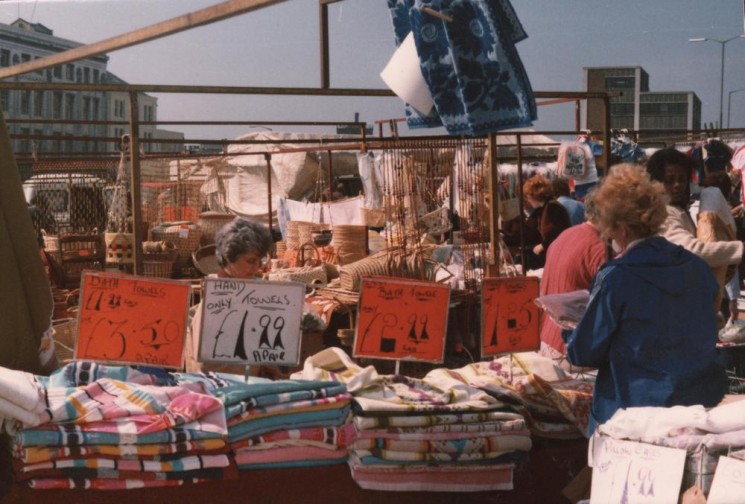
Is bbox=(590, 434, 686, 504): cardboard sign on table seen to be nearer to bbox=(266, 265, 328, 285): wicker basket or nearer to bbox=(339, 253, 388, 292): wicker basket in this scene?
bbox=(339, 253, 388, 292): wicker basket

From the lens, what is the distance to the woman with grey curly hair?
3748 millimetres

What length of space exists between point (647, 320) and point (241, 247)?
1818mm

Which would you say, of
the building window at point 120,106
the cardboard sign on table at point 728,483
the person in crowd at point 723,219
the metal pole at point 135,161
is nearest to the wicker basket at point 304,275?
the person in crowd at point 723,219

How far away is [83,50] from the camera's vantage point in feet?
13.0

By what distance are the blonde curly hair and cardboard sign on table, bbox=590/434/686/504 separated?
73cm

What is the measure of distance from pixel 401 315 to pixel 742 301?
26.6ft

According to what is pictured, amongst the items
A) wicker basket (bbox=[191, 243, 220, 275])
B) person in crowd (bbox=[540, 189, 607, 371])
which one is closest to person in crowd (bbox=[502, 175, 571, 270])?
person in crowd (bbox=[540, 189, 607, 371])

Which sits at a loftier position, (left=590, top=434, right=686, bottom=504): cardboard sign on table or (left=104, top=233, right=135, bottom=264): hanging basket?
(left=104, top=233, right=135, bottom=264): hanging basket

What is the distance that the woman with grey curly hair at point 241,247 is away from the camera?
3.75 meters

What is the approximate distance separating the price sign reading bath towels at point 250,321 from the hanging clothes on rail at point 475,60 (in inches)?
38.7

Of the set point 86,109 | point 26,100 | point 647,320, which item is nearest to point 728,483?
point 647,320

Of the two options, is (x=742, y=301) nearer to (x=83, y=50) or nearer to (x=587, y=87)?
(x=587, y=87)

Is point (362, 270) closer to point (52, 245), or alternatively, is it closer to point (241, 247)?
point (241, 247)

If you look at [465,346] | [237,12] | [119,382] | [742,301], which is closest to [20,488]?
[119,382]
